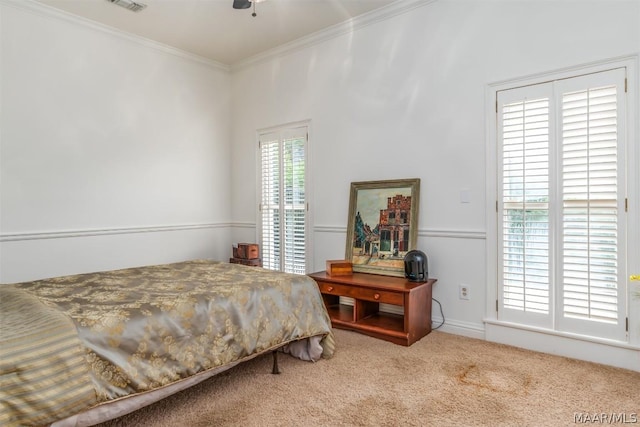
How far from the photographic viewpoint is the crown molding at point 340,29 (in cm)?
369

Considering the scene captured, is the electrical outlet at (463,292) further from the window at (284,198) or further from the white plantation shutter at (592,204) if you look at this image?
the window at (284,198)

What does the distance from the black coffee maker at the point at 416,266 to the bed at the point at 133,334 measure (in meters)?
0.94

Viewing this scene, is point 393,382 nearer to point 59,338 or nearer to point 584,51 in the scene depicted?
point 59,338

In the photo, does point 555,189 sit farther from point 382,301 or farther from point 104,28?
point 104,28

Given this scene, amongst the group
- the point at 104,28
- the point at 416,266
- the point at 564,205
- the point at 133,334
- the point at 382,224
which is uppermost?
the point at 104,28

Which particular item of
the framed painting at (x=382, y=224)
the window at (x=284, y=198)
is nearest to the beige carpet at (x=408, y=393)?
the framed painting at (x=382, y=224)

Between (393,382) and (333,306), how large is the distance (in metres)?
1.52

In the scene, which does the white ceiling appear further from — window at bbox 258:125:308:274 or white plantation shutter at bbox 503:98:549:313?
white plantation shutter at bbox 503:98:549:313

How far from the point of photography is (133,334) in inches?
74.5

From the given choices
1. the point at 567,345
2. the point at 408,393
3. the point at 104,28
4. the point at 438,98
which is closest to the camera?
the point at 408,393

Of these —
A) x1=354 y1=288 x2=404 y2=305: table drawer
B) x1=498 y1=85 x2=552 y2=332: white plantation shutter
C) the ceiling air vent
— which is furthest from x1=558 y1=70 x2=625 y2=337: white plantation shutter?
the ceiling air vent

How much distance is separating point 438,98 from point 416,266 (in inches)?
61.3

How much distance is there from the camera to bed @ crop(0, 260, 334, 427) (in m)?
1.55

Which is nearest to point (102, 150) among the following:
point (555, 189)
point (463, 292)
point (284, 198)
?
point (284, 198)
